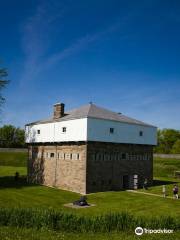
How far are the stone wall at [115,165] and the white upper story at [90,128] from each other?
1.08 m

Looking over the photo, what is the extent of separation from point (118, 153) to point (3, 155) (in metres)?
46.5

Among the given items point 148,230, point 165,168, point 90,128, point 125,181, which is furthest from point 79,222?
point 165,168

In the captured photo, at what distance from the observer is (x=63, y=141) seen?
151 ft

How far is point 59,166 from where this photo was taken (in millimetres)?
46531

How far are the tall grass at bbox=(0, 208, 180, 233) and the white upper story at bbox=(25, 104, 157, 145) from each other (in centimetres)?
1926

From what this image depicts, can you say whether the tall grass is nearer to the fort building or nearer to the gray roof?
the fort building

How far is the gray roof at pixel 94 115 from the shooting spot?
145ft

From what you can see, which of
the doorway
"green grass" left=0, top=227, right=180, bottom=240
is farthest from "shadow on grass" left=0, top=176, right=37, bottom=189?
"green grass" left=0, top=227, right=180, bottom=240

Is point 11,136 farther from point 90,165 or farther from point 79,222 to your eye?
point 79,222

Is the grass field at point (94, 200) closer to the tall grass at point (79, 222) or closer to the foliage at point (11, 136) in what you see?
the tall grass at point (79, 222)

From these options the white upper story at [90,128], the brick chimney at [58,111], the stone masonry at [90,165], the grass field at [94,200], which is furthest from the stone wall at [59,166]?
the brick chimney at [58,111]

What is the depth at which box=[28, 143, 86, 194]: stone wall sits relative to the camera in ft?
141

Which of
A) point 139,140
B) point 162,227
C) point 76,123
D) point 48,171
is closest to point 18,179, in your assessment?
point 48,171

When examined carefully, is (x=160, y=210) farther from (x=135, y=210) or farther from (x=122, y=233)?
(x=122, y=233)
